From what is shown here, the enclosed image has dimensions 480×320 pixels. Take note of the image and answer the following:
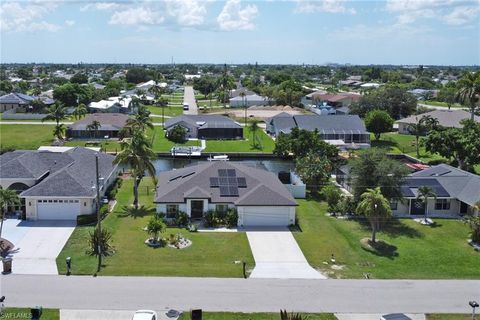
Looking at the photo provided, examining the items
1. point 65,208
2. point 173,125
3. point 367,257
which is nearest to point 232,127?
point 173,125

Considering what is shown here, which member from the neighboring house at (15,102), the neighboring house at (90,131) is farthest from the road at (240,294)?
the neighboring house at (15,102)

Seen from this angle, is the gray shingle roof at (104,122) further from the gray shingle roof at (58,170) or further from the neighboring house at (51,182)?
the neighboring house at (51,182)

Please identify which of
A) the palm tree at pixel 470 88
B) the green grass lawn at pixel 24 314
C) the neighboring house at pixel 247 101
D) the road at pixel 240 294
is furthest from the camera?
the neighboring house at pixel 247 101

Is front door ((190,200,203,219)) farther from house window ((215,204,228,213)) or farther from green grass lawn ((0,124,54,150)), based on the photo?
green grass lawn ((0,124,54,150))

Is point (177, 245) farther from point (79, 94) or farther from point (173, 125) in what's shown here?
point (79, 94)

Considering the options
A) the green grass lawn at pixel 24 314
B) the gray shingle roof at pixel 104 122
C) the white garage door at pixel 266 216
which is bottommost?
the green grass lawn at pixel 24 314

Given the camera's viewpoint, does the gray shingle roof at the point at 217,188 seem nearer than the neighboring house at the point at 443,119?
Yes

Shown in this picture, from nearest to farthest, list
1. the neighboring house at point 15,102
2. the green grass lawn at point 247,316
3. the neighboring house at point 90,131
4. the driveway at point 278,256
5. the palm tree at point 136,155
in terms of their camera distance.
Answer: the green grass lawn at point 247,316, the driveway at point 278,256, the palm tree at point 136,155, the neighboring house at point 90,131, the neighboring house at point 15,102
